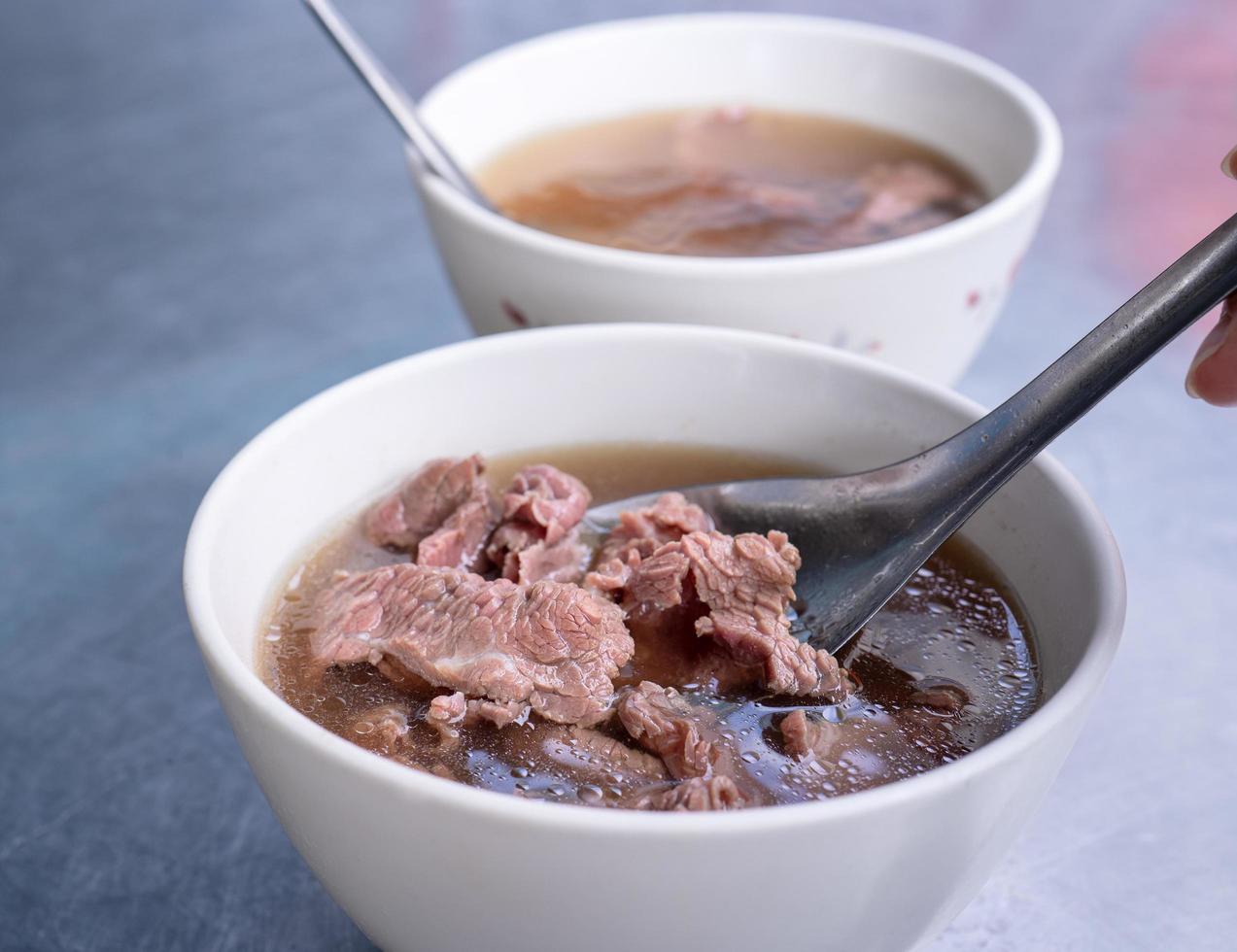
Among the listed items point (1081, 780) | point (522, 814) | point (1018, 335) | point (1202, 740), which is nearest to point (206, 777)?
point (522, 814)

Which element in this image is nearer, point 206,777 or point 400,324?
point 206,777

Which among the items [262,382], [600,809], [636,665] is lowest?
[262,382]

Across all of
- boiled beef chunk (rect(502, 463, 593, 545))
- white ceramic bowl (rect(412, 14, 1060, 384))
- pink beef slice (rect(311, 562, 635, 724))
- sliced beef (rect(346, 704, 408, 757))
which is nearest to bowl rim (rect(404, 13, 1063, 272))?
white ceramic bowl (rect(412, 14, 1060, 384))

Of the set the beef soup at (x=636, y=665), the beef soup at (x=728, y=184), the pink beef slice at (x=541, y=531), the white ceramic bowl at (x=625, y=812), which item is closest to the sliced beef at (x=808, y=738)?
the beef soup at (x=636, y=665)

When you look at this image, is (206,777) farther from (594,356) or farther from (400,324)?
(400,324)

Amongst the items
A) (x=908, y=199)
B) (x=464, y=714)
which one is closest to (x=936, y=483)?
(x=464, y=714)

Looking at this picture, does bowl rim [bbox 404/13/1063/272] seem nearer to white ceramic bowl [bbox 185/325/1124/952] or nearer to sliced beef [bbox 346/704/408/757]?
white ceramic bowl [bbox 185/325/1124/952]

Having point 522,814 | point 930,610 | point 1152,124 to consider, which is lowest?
point 1152,124

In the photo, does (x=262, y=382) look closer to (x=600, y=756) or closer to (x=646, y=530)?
(x=646, y=530)
